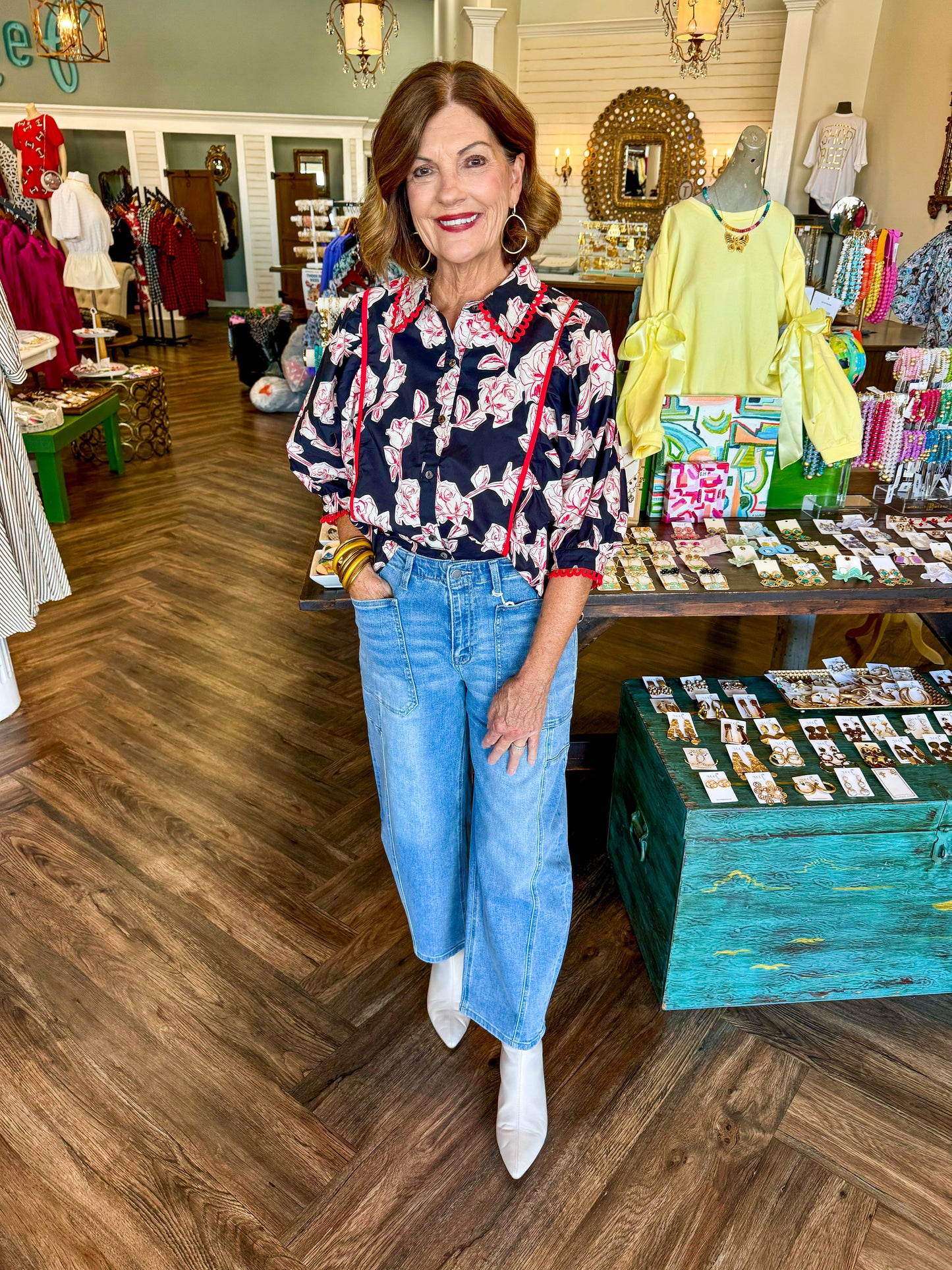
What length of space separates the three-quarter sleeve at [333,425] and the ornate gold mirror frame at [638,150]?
9663mm

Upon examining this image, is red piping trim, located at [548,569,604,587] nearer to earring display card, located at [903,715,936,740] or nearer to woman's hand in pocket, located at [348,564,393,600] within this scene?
woman's hand in pocket, located at [348,564,393,600]

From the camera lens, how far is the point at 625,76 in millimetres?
9914

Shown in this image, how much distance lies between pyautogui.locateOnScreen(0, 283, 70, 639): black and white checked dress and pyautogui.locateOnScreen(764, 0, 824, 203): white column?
311 inches

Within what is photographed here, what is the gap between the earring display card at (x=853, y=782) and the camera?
1.84 meters

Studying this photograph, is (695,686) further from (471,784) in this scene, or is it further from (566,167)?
(566,167)

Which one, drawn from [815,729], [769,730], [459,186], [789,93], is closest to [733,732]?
[769,730]

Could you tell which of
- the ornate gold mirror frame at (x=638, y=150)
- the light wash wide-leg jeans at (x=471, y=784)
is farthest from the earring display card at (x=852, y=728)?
the ornate gold mirror frame at (x=638, y=150)

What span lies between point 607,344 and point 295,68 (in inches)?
534

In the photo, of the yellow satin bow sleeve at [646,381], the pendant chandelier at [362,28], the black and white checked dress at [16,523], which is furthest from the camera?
the pendant chandelier at [362,28]

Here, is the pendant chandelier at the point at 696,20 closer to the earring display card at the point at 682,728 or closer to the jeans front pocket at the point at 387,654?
the earring display card at the point at 682,728

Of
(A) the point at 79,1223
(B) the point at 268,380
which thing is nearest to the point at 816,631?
(A) the point at 79,1223

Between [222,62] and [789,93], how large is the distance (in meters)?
7.70

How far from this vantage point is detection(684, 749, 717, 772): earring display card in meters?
1.90

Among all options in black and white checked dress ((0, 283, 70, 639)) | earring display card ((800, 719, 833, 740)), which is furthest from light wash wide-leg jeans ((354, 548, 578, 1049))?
black and white checked dress ((0, 283, 70, 639))
